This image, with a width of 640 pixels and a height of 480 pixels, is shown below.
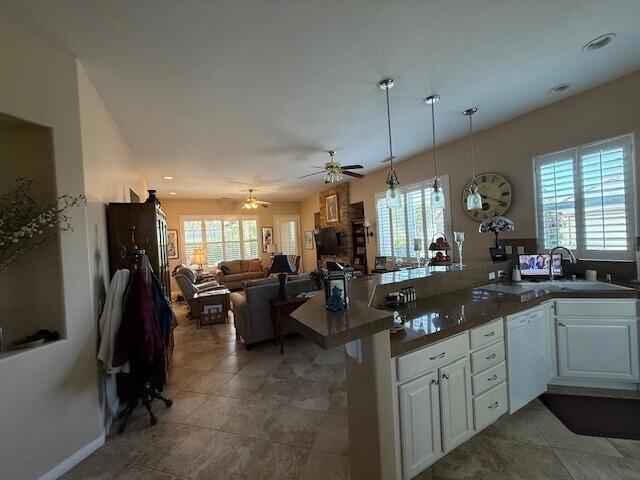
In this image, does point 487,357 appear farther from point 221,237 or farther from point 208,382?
point 221,237

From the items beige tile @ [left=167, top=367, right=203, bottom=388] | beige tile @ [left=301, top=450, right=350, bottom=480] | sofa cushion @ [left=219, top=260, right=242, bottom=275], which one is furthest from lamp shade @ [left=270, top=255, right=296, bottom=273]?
sofa cushion @ [left=219, top=260, right=242, bottom=275]

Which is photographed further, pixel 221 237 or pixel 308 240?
pixel 308 240

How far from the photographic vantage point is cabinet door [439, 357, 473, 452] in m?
1.61

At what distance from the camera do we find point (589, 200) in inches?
113

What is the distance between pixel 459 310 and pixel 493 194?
2.53 m

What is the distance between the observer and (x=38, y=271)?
6.09ft

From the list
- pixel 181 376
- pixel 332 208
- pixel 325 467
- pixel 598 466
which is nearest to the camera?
pixel 598 466

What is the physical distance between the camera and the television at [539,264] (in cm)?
287

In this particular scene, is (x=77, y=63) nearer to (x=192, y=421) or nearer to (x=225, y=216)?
(x=192, y=421)

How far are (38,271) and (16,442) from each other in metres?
1.03

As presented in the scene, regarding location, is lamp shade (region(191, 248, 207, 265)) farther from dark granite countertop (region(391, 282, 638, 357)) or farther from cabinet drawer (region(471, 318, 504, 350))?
cabinet drawer (region(471, 318, 504, 350))

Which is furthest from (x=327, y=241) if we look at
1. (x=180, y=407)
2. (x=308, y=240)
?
(x=180, y=407)

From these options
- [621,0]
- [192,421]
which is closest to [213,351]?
[192,421]

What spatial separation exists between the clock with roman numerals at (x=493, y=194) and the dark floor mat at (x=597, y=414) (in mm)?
2244
